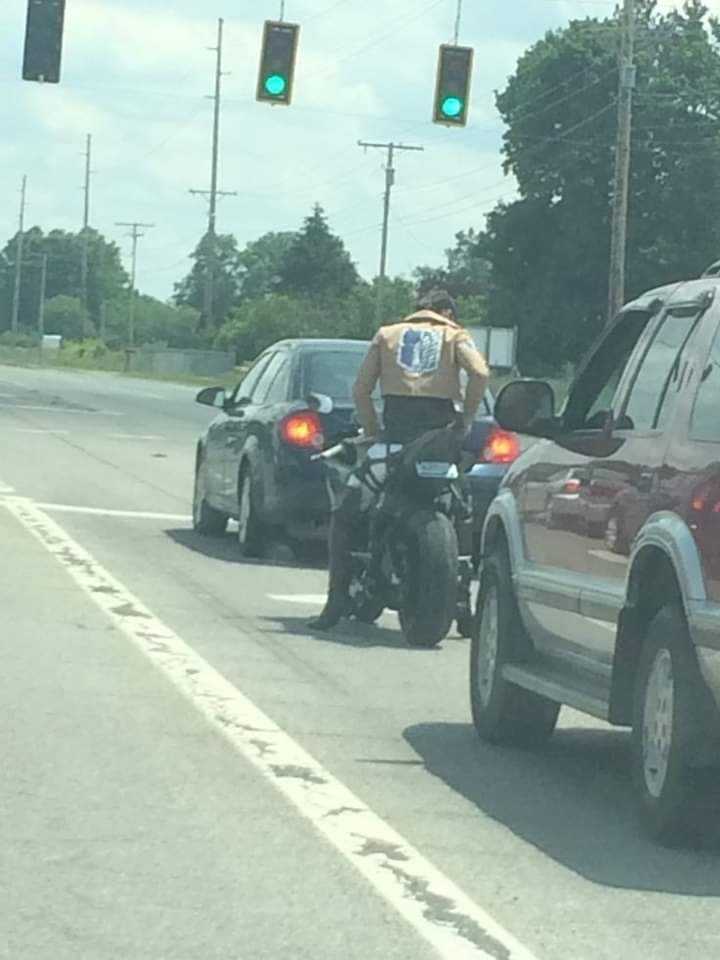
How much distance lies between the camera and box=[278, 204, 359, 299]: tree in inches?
6191

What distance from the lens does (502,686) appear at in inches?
395

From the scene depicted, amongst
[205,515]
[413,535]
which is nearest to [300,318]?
[205,515]

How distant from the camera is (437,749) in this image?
33.0ft

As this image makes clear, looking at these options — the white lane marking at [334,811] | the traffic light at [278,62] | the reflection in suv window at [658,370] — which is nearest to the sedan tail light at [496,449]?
the white lane marking at [334,811]

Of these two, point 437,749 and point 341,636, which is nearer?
point 437,749

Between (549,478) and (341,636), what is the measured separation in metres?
4.26

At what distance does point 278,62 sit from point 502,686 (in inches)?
930

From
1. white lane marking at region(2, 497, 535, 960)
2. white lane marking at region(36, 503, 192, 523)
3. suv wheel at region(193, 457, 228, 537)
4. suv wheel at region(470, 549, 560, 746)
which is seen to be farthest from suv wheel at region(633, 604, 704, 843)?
white lane marking at region(36, 503, 192, 523)

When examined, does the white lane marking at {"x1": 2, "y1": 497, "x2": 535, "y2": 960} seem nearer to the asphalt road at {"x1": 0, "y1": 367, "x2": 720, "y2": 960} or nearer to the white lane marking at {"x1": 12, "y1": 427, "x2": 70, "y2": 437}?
the asphalt road at {"x1": 0, "y1": 367, "x2": 720, "y2": 960}

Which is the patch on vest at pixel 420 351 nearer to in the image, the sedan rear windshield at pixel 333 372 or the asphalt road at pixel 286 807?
the asphalt road at pixel 286 807

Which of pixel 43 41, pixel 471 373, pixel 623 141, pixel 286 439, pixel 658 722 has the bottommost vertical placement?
pixel 658 722

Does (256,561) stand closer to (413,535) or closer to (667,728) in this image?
(413,535)

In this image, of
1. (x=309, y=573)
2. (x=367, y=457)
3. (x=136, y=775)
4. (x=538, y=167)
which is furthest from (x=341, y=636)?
→ (x=538, y=167)

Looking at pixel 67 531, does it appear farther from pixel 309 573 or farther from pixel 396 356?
pixel 396 356
